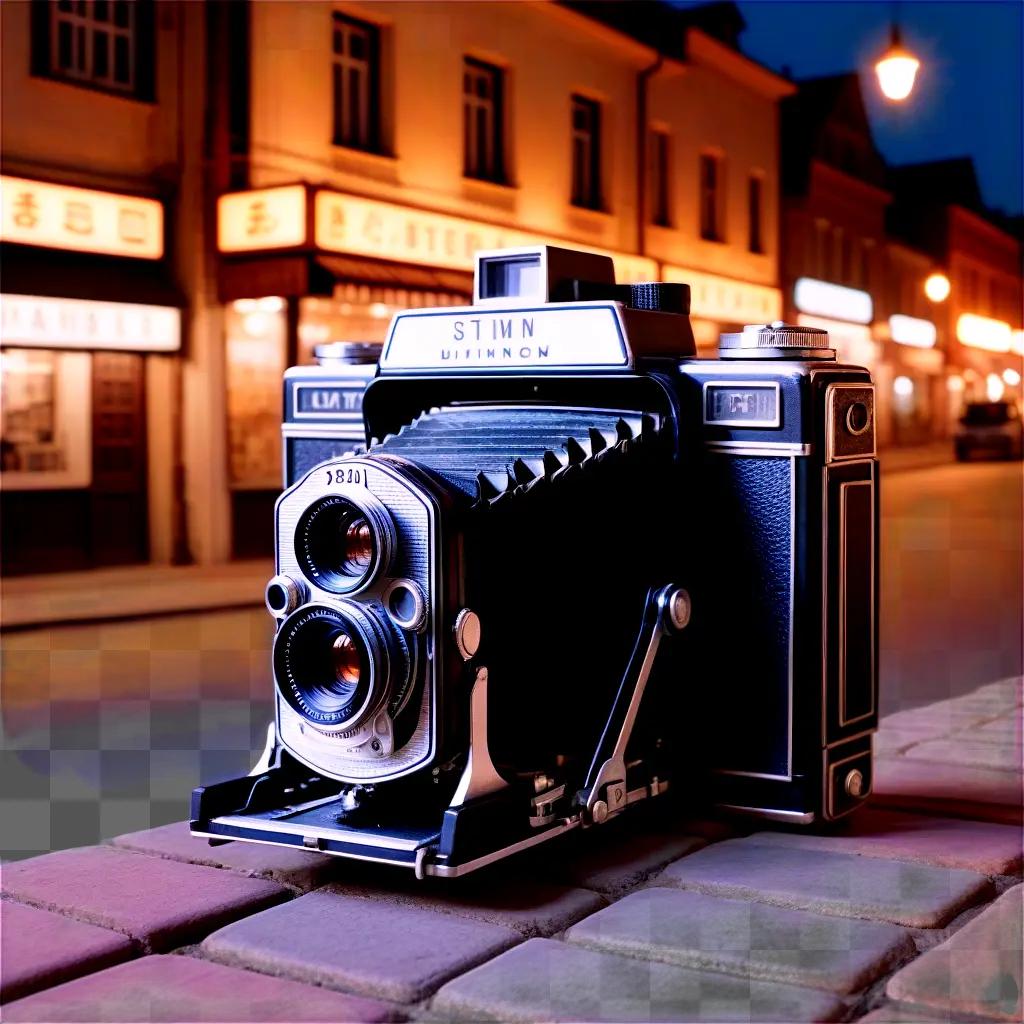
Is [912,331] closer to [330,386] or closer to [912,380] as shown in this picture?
[912,380]

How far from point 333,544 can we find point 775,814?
1233mm

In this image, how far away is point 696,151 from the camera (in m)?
20.7

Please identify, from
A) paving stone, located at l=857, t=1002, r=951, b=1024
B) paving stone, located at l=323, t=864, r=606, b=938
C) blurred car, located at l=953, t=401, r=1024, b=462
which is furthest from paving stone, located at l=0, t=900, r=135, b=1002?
blurred car, located at l=953, t=401, r=1024, b=462

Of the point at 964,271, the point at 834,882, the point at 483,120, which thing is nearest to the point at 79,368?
the point at 483,120

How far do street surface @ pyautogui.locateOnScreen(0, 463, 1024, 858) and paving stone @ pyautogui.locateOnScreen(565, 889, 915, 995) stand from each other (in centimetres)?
160

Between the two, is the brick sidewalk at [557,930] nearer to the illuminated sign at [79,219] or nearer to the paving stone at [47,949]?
the paving stone at [47,949]

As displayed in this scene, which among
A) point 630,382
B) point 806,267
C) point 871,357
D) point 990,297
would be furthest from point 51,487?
point 990,297

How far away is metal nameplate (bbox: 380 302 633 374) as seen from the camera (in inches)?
143

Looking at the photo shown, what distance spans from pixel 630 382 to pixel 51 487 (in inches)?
360

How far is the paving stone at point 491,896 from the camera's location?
9.80 feet

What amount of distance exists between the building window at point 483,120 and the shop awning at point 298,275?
101 inches

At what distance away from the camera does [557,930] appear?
2.95 m

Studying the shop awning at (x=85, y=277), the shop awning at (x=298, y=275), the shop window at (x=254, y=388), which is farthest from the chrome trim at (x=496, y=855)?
the shop window at (x=254, y=388)

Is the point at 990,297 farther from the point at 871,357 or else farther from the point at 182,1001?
the point at 182,1001
